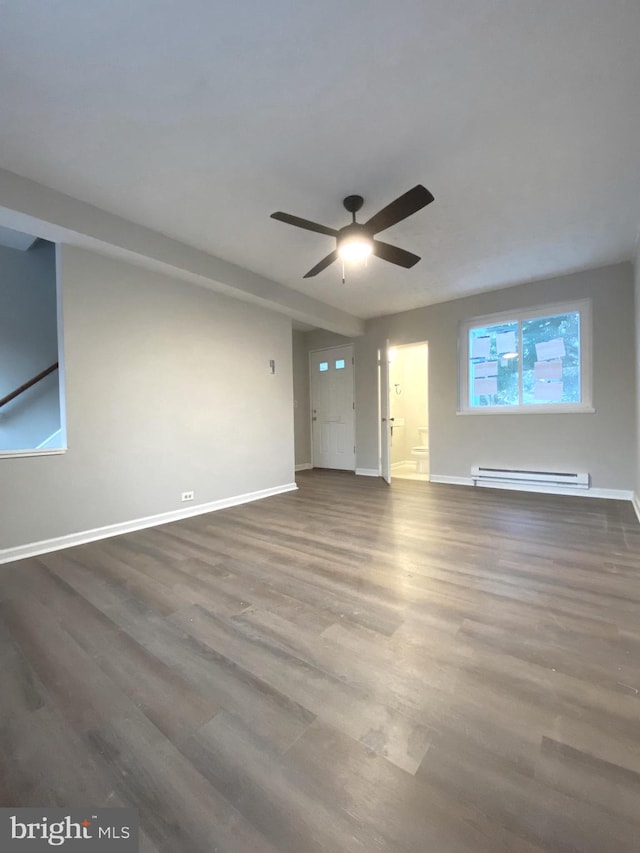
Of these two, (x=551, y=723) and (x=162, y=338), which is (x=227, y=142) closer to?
(x=162, y=338)

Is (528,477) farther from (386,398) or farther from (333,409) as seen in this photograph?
(333,409)

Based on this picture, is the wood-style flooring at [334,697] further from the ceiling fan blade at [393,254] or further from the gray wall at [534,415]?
the ceiling fan blade at [393,254]

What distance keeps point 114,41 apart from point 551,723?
3153 millimetres

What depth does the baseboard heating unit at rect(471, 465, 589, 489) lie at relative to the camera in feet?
14.0

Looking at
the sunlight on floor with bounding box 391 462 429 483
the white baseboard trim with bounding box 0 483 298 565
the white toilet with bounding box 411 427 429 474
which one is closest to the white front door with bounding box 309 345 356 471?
the sunlight on floor with bounding box 391 462 429 483

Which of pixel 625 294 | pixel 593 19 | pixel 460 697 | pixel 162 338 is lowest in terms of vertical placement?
pixel 460 697

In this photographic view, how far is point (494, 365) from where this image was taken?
4.86 m

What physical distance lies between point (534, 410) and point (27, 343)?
627 cm

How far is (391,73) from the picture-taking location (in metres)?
1.71

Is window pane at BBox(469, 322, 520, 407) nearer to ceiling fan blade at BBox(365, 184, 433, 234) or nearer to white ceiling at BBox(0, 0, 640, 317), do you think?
white ceiling at BBox(0, 0, 640, 317)

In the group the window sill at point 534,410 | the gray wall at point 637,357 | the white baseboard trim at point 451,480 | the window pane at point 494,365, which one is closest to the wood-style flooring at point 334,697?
the gray wall at point 637,357

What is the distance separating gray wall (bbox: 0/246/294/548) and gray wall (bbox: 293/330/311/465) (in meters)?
2.09

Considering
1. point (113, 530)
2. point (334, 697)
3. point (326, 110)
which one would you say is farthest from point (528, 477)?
point (113, 530)

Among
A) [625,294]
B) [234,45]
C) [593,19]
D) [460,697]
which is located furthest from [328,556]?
[625,294]
